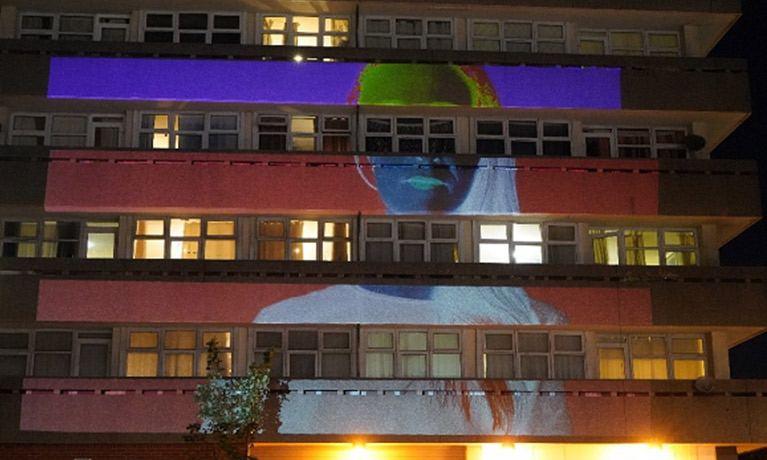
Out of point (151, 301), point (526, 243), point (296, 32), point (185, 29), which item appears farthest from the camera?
point (296, 32)

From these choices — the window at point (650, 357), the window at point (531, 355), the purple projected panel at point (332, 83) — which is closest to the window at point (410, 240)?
the window at point (531, 355)

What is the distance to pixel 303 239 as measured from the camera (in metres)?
29.9

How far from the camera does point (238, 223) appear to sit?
29.9m

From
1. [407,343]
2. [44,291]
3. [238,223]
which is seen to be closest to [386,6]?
[238,223]

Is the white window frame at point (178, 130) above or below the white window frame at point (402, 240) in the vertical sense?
above

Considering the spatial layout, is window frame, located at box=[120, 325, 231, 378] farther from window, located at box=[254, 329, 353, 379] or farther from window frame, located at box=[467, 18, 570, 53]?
window frame, located at box=[467, 18, 570, 53]

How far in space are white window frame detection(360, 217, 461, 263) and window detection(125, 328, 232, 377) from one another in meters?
3.98

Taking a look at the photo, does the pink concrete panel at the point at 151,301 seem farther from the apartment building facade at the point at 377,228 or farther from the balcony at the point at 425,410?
the balcony at the point at 425,410

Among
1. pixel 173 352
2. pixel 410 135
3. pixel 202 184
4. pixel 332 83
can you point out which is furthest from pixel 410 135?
pixel 173 352

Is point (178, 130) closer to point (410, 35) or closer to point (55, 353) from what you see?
point (55, 353)

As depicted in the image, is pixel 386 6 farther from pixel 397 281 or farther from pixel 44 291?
pixel 44 291

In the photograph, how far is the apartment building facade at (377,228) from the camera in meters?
28.2

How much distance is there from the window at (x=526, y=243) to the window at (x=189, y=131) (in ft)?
21.4

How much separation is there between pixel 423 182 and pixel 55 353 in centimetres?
943
